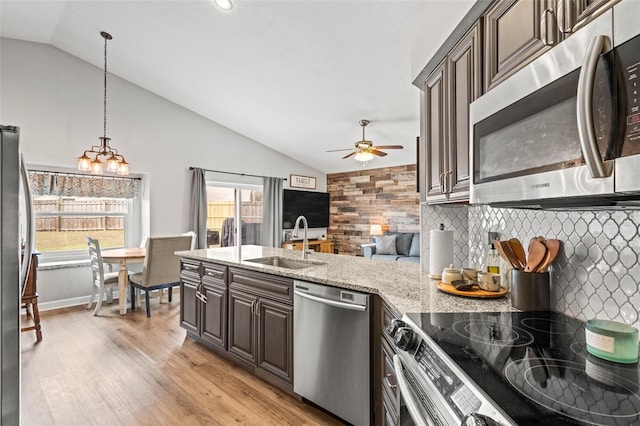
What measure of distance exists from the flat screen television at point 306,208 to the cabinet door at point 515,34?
614cm

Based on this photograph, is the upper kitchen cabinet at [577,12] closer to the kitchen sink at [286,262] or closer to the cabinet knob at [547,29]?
the cabinet knob at [547,29]

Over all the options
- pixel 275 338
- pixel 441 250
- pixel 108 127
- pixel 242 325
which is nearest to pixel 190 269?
pixel 242 325

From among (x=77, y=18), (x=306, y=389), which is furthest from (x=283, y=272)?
(x=77, y=18)

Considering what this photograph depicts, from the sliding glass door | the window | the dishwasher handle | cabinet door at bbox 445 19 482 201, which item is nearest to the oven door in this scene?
cabinet door at bbox 445 19 482 201

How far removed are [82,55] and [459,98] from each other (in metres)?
5.21

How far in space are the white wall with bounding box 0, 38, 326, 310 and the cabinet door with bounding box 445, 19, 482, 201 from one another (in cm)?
487

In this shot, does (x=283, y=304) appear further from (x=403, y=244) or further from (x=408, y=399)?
(x=403, y=244)

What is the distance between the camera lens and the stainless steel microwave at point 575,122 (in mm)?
625

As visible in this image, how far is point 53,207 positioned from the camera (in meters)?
4.55

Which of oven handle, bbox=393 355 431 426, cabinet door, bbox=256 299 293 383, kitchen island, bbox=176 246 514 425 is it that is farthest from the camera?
cabinet door, bbox=256 299 293 383

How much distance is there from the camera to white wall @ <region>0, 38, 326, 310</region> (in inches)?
164

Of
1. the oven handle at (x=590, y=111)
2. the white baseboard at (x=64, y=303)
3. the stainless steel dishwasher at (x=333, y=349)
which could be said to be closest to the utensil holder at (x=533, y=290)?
the stainless steel dishwasher at (x=333, y=349)

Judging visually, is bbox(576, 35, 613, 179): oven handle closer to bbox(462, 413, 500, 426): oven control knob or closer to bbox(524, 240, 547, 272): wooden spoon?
bbox(462, 413, 500, 426): oven control knob

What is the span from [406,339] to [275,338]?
139 centimetres
